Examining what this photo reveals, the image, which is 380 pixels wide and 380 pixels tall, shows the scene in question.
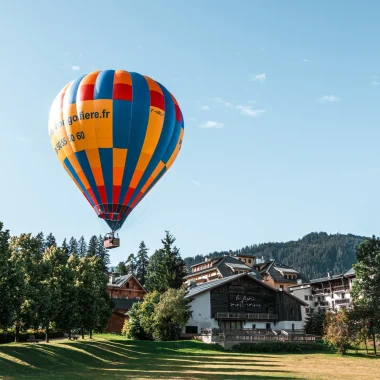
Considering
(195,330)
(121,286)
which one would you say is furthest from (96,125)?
(121,286)

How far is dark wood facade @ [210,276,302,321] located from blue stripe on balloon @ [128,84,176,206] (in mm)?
32965

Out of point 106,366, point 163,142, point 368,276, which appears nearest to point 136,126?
point 163,142

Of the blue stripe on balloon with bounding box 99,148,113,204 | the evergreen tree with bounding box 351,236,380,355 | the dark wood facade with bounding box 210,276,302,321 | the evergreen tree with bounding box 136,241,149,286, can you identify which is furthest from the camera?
the evergreen tree with bounding box 136,241,149,286

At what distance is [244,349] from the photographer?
51156 mm

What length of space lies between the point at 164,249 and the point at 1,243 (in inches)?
1501

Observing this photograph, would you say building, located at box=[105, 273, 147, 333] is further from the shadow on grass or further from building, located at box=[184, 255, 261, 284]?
the shadow on grass

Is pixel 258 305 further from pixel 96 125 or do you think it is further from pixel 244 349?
pixel 96 125

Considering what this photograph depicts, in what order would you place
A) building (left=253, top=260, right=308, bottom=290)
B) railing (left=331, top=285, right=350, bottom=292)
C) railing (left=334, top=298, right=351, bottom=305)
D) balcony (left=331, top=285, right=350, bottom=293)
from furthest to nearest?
building (left=253, top=260, right=308, bottom=290), railing (left=331, top=285, right=350, bottom=292), balcony (left=331, top=285, right=350, bottom=293), railing (left=334, top=298, right=351, bottom=305)

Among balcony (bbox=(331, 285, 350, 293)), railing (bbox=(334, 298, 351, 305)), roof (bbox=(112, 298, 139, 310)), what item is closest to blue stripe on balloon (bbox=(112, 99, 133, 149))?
roof (bbox=(112, 298, 139, 310))

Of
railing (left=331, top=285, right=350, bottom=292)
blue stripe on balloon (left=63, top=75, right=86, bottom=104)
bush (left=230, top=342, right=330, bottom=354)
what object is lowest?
bush (left=230, top=342, right=330, bottom=354)

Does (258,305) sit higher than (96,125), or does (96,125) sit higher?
(96,125)

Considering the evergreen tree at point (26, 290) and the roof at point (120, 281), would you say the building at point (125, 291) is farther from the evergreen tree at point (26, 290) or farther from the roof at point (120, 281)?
the evergreen tree at point (26, 290)

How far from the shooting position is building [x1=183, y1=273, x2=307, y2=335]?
61750mm

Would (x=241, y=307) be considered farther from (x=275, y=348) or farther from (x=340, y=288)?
(x=340, y=288)
